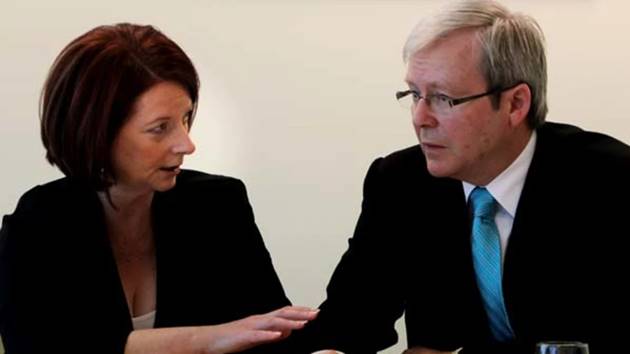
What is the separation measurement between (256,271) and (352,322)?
272mm

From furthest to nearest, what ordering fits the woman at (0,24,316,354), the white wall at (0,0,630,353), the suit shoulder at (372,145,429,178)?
1. the white wall at (0,0,630,353)
2. the suit shoulder at (372,145,429,178)
3. the woman at (0,24,316,354)

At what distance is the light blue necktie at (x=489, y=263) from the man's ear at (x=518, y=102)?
0.18 metres

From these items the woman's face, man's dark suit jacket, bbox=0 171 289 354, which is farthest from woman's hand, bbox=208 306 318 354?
the woman's face

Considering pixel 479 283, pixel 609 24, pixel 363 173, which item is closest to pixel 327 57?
pixel 363 173

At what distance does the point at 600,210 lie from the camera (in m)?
2.36

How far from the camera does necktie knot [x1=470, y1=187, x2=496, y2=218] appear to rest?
7.83 ft

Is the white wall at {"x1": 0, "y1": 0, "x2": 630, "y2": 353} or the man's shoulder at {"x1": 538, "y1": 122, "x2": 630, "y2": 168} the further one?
the white wall at {"x1": 0, "y1": 0, "x2": 630, "y2": 353}

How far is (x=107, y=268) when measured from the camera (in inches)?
93.1

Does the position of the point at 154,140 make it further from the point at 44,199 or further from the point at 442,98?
the point at 442,98

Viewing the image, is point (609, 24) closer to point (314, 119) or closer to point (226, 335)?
point (314, 119)

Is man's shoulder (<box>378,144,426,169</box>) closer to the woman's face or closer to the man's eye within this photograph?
the man's eye

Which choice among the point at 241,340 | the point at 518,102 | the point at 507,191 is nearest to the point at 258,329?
the point at 241,340

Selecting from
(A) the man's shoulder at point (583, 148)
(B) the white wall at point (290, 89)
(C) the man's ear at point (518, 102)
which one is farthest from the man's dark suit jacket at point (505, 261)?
(B) the white wall at point (290, 89)

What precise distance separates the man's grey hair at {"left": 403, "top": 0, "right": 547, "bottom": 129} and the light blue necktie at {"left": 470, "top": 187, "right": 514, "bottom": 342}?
0.25 m
